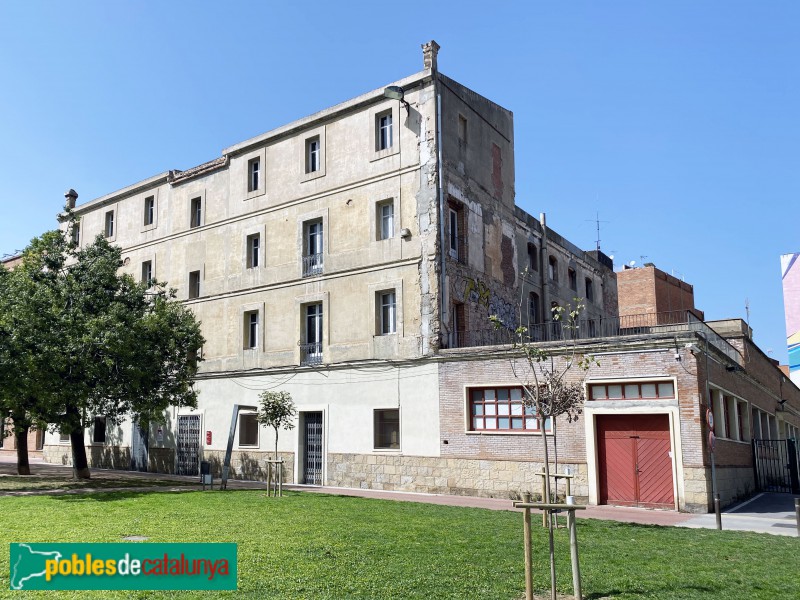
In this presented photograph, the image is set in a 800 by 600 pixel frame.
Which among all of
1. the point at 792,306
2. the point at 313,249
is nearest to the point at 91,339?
the point at 313,249

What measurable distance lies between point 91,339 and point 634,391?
15328 millimetres

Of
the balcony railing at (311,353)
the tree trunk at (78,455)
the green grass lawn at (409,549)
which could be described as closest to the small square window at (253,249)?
the balcony railing at (311,353)

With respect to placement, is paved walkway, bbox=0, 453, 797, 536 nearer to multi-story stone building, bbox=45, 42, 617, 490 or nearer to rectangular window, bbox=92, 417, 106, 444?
multi-story stone building, bbox=45, 42, 617, 490

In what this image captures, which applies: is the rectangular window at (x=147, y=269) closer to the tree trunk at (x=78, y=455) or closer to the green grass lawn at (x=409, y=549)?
the tree trunk at (x=78, y=455)

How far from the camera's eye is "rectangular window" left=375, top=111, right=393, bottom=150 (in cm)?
2489

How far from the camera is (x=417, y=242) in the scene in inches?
917

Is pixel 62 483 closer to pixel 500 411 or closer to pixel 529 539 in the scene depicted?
pixel 500 411

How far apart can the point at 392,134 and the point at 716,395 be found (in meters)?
13.8

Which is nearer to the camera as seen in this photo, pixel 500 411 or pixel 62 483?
pixel 500 411

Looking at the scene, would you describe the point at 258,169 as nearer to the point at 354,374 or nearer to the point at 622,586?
the point at 354,374

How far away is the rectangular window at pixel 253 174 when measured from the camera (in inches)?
1143

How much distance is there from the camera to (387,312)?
952 inches

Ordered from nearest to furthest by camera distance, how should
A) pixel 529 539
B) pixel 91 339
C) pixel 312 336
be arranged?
1. pixel 529 539
2. pixel 91 339
3. pixel 312 336

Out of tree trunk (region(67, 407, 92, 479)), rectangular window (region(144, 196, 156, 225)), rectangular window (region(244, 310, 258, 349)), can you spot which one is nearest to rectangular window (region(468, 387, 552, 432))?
rectangular window (region(244, 310, 258, 349))
